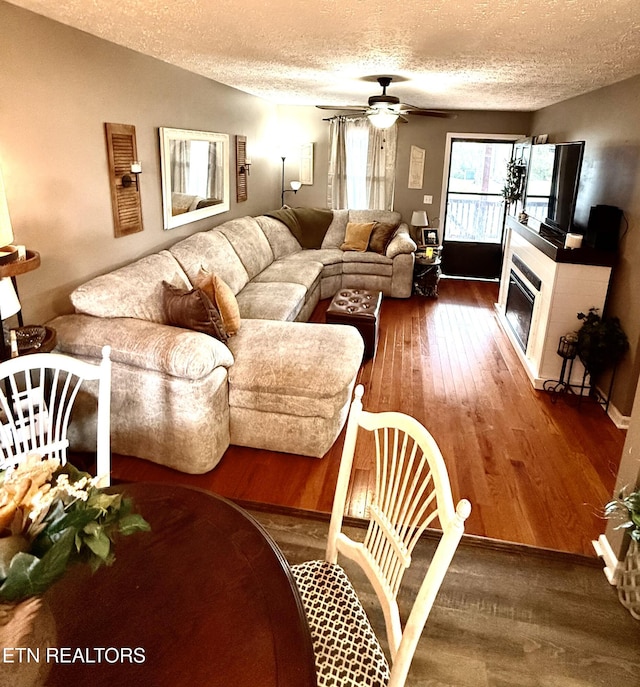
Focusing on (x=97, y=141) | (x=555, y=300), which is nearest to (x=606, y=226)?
(x=555, y=300)

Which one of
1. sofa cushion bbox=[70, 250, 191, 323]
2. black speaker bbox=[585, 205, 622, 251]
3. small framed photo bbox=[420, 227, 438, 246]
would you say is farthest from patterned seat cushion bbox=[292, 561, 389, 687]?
small framed photo bbox=[420, 227, 438, 246]

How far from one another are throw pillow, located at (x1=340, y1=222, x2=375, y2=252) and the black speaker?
3.11 m

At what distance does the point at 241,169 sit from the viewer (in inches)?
229

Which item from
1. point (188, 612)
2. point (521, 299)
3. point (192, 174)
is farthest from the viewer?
point (521, 299)

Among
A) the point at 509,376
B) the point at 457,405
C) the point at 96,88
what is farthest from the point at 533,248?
the point at 96,88

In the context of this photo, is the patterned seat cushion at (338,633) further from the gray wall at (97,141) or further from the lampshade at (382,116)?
the lampshade at (382,116)

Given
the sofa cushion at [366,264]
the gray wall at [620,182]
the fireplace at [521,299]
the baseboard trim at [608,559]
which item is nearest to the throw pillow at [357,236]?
the sofa cushion at [366,264]

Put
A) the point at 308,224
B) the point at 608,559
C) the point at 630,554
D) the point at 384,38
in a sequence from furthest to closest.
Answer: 1. the point at 308,224
2. the point at 384,38
3. the point at 608,559
4. the point at 630,554

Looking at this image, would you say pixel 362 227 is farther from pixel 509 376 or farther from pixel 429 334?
pixel 509 376

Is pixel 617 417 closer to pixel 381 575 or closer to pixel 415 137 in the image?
pixel 381 575

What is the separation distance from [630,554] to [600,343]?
6.04 ft

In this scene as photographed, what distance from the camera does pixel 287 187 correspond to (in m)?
7.56

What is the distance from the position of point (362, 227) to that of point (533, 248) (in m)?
2.59

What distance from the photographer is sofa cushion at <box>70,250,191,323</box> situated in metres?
2.87
